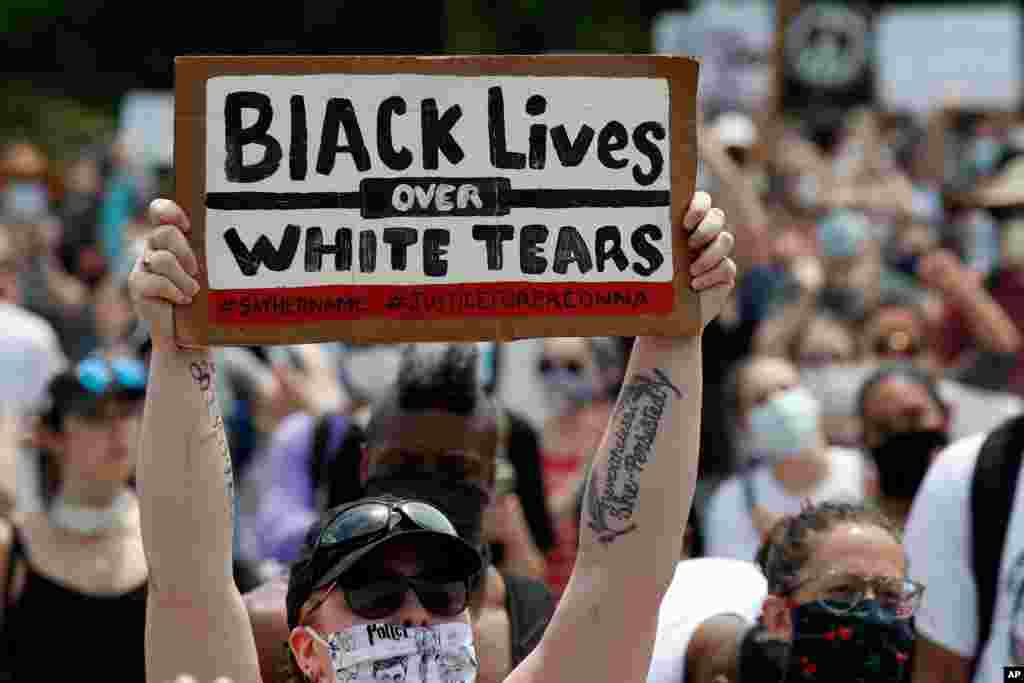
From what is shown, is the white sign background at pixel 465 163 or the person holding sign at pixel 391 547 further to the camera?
the white sign background at pixel 465 163

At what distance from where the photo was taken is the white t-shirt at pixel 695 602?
454cm

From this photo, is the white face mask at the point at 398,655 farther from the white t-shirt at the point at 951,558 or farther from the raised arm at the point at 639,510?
the white t-shirt at the point at 951,558

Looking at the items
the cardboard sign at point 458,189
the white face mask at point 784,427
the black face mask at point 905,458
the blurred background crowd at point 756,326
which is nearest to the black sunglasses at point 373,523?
the cardboard sign at point 458,189

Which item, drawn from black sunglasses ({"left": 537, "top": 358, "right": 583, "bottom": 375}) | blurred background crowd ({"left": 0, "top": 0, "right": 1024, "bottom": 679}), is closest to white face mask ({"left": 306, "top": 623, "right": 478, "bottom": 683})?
Answer: blurred background crowd ({"left": 0, "top": 0, "right": 1024, "bottom": 679})

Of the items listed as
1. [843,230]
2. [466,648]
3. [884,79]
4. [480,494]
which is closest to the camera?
[466,648]

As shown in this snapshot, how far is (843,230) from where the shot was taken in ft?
38.6

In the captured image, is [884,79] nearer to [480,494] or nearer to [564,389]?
[564,389]

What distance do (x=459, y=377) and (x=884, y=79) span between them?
14586 mm

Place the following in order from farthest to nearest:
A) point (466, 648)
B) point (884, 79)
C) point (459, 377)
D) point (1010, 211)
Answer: point (884, 79), point (1010, 211), point (459, 377), point (466, 648)

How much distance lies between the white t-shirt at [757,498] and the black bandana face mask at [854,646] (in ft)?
8.23

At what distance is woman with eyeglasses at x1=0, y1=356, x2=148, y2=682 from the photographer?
5207 mm

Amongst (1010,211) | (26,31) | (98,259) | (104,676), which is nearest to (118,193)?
(98,259)

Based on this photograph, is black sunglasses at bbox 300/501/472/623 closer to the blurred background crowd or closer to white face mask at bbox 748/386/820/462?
the blurred background crowd

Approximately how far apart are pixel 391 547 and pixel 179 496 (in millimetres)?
357
